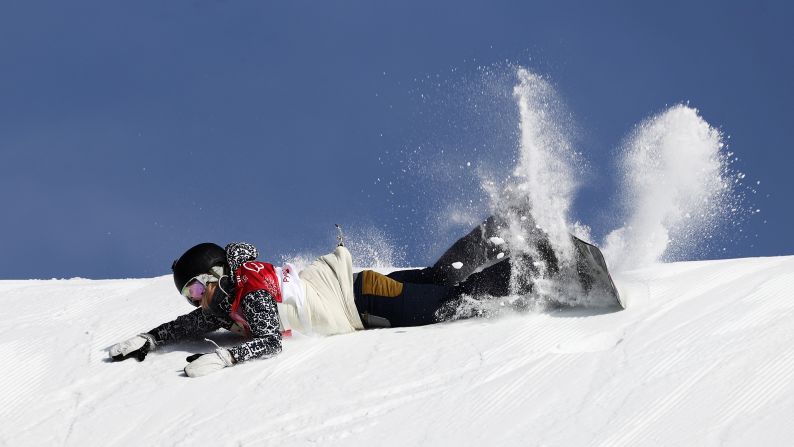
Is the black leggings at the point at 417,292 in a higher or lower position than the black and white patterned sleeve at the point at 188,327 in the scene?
lower

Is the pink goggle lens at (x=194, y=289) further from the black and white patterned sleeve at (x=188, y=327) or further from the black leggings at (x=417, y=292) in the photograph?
the black leggings at (x=417, y=292)

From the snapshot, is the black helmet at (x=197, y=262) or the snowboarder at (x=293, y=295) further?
the black helmet at (x=197, y=262)

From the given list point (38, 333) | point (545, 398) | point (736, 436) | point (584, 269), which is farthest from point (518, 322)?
point (38, 333)

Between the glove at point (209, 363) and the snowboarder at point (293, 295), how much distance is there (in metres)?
0.20

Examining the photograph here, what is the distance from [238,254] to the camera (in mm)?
4848

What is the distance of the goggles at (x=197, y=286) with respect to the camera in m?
4.88

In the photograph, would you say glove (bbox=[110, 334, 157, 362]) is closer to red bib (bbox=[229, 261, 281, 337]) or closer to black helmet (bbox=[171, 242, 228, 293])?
black helmet (bbox=[171, 242, 228, 293])

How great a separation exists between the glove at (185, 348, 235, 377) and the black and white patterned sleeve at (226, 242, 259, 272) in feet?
1.86

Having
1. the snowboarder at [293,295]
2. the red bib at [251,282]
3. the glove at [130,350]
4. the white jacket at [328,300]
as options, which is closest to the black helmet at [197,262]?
the snowboarder at [293,295]

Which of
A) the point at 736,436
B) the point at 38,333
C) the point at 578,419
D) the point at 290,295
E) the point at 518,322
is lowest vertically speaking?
the point at 736,436

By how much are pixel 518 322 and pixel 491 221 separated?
0.90m

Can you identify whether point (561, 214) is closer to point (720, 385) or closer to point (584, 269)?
point (584, 269)

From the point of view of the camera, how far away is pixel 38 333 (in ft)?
18.5

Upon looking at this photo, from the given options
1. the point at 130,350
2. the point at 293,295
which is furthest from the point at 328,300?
the point at 130,350
